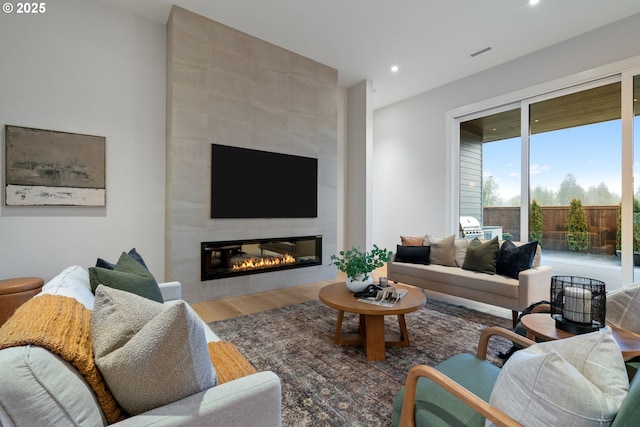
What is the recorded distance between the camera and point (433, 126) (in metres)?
5.51

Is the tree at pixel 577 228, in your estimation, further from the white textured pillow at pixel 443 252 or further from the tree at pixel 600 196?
the white textured pillow at pixel 443 252

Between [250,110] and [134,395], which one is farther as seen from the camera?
[250,110]

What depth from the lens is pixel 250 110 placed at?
4117 millimetres

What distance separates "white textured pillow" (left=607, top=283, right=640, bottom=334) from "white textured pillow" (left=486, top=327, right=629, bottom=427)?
1.19 meters

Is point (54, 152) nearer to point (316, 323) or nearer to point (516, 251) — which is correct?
point (316, 323)

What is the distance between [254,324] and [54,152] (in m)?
2.75

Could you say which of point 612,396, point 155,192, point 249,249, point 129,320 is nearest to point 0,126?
point 155,192

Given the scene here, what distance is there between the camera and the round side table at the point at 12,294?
261 cm

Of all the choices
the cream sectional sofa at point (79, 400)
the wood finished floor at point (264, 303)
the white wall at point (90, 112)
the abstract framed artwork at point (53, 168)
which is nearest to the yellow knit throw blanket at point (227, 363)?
the cream sectional sofa at point (79, 400)

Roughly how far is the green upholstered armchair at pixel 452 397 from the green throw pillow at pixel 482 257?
7.15 ft

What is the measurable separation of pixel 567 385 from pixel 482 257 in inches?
121

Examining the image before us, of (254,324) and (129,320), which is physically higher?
(129,320)

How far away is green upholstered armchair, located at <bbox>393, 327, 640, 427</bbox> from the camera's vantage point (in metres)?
0.96

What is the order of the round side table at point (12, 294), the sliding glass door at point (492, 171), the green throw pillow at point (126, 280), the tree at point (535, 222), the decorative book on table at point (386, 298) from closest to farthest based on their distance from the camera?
the green throw pillow at point (126, 280), the decorative book on table at point (386, 298), the round side table at point (12, 294), the tree at point (535, 222), the sliding glass door at point (492, 171)
